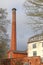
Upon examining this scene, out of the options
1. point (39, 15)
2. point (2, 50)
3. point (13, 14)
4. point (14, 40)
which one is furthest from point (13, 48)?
point (39, 15)

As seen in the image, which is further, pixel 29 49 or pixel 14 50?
pixel 14 50

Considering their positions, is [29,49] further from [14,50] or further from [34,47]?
[14,50]

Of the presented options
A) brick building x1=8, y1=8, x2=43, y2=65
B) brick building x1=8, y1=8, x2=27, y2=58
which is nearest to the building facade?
brick building x1=8, y1=8, x2=43, y2=65

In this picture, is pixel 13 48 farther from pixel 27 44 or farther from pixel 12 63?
pixel 12 63

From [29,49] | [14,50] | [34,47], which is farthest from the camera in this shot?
[14,50]

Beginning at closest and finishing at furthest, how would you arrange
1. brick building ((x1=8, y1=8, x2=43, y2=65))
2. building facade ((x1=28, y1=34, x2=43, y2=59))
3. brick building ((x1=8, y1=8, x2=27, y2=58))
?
1. brick building ((x1=8, y1=8, x2=43, y2=65))
2. building facade ((x1=28, y1=34, x2=43, y2=59))
3. brick building ((x1=8, y1=8, x2=27, y2=58))

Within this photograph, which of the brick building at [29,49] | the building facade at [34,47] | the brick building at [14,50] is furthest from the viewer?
the brick building at [14,50]

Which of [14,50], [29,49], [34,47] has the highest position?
[34,47]

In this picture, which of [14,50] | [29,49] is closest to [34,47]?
[29,49]

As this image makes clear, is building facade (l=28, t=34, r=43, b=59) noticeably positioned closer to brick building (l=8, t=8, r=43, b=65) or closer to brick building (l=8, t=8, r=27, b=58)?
brick building (l=8, t=8, r=43, b=65)

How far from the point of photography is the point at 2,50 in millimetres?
25141

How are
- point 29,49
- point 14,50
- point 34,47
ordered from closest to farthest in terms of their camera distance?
point 34,47 → point 29,49 → point 14,50

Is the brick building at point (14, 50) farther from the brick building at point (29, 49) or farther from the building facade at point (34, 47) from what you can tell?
the building facade at point (34, 47)

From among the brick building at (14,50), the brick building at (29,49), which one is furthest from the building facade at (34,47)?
the brick building at (14,50)
